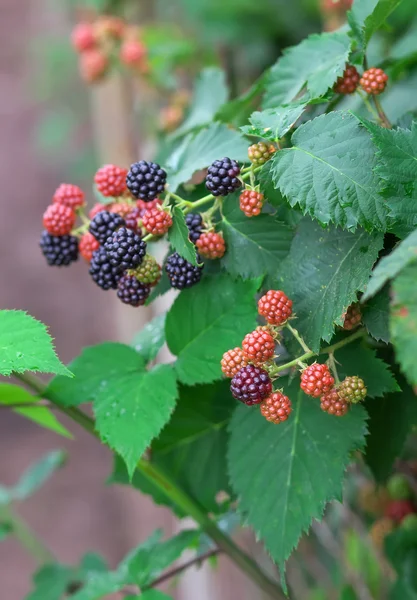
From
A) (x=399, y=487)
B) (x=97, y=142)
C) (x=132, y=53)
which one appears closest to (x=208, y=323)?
(x=399, y=487)

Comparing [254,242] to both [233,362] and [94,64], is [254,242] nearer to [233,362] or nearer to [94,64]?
[233,362]

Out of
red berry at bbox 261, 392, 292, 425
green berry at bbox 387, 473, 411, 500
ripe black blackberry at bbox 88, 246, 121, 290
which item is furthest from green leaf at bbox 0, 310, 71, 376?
green berry at bbox 387, 473, 411, 500

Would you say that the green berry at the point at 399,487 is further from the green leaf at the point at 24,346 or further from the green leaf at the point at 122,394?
the green leaf at the point at 24,346

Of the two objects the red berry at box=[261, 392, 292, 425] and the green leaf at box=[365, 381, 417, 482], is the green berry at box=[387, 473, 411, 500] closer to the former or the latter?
the green leaf at box=[365, 381, 417, 482]

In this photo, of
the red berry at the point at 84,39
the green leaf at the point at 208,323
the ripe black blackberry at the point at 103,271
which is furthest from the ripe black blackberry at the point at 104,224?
the red berry at the point at 84,39

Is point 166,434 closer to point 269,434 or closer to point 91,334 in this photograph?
point 269,434

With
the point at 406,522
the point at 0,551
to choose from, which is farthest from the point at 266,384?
the point at 0,551
